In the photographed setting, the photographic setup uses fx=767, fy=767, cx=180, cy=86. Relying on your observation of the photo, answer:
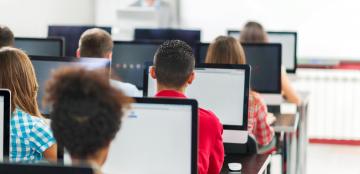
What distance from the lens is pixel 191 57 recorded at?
2.90 m

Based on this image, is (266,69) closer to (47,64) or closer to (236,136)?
(236,136)

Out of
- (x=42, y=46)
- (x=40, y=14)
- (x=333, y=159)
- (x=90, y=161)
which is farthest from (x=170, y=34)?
(x=90, y=161)

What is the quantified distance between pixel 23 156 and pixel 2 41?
2.06 metres

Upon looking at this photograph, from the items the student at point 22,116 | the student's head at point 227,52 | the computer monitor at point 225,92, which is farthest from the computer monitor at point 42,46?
the student at point 22,116

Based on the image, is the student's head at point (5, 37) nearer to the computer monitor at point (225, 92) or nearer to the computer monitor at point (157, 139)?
the computer monitor at point (225, 92)

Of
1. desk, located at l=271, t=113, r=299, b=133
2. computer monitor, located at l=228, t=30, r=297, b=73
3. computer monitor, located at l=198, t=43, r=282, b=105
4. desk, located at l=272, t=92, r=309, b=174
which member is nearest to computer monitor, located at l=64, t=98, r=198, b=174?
desk, located at l=271, t=113, r=299, b=133

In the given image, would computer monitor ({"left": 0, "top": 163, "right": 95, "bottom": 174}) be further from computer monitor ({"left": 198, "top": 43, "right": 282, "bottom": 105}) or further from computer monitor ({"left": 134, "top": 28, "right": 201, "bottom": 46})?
computer monitor ({"left": 134, "top": 28, "right": 201, "bottom": 46})

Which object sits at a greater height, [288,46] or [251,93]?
[288,46]

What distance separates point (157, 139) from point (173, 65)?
0.53 m

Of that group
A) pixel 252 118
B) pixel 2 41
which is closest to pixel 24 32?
pixel 2 41

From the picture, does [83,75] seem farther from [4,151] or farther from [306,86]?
[306,86]

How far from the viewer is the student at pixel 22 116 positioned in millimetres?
2639

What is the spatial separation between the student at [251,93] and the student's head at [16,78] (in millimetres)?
1478

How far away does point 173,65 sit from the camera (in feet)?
9.30
